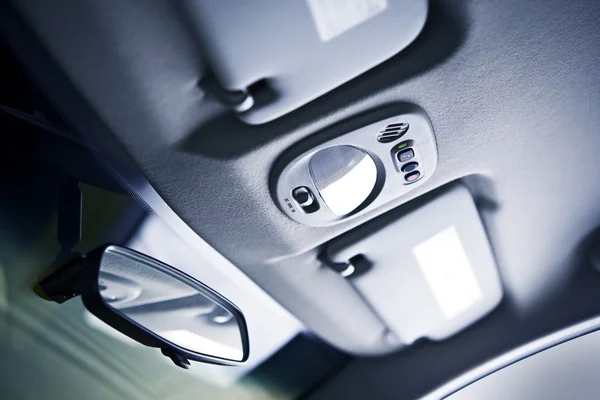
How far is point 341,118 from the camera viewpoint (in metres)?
1.06

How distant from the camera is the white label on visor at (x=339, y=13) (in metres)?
0.86

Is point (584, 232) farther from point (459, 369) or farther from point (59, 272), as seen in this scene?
point (59, 272)

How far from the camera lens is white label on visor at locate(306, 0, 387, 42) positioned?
→ 2.82 feet

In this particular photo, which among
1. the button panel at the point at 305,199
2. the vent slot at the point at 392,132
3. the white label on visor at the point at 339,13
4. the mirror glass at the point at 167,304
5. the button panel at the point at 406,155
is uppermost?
the white label on visor at the point at 339,13

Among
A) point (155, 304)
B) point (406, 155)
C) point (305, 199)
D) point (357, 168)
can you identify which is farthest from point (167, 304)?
point (406, 155)

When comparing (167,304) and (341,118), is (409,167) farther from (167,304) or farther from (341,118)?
(167,304)

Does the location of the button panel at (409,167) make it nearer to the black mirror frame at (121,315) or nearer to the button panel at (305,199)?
the button panel at (305,199)

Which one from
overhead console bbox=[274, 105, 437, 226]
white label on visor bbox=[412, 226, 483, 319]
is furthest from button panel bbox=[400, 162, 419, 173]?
white label on visor bbox=[412, 226, 483, 319]

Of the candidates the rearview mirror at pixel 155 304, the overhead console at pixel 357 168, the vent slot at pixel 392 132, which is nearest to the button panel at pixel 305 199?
the overhead console at pixel 357 168

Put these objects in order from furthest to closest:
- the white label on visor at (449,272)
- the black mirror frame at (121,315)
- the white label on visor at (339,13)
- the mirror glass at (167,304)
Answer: the white label on visor at (449,272), the mirror glass at (167,304), the black mirror frame at (121,315), the white label on visor at (339,13)

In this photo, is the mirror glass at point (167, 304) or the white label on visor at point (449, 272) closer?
the mirror glass at point (167, 304)

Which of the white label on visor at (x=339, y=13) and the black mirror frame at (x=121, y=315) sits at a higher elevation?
the white label on visor at (x=339, y=13)

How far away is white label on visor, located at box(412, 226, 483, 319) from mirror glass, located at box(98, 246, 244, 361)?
552 mm

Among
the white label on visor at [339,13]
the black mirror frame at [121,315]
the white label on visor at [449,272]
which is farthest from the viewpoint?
the white label on visor at [449,272]
